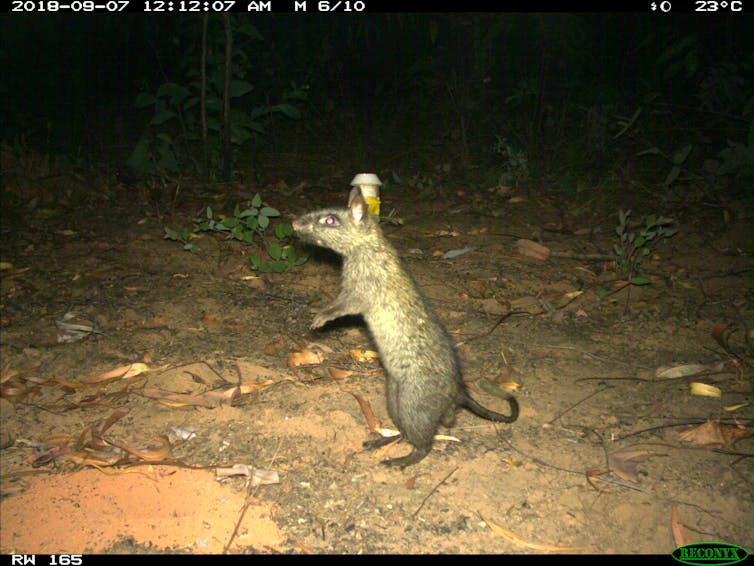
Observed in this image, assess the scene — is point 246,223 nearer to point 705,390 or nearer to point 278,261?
point 278,261

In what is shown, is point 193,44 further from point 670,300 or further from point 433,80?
point 670,300

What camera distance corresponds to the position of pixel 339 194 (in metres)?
7.18

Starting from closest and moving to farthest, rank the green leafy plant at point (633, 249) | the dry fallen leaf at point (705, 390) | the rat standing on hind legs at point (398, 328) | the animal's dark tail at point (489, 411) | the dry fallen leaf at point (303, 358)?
the rat standing on hind legs at point (398, 328) → the animal's dark tail at point (489, 411) → the dry fallen leaf at point (705, 390) → the dry fallen leaf at point (303, 358) → the green leafy plant at point (633, 249)

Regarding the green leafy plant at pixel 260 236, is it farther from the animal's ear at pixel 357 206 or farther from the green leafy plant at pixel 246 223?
the animal's ear at pixel 357 206

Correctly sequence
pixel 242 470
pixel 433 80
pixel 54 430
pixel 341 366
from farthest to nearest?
pixel 433 80 < pixel 341 366 < pixel 54 430 < pixel 242 470

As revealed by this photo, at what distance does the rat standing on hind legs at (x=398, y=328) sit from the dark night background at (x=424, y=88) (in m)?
4.10

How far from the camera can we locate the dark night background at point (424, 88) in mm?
7914

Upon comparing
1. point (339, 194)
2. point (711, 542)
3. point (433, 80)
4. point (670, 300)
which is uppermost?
point (433, 80)

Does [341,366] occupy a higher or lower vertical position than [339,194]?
lower

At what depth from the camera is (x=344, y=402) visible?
3582 mm

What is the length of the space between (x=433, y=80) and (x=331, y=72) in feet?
6.10

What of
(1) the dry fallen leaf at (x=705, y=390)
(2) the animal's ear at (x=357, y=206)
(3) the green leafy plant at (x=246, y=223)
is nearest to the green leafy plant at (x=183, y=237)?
(3) the green leafy plant at (x=246, y=223)

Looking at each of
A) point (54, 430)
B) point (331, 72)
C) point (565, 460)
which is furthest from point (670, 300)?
point (331, 72)

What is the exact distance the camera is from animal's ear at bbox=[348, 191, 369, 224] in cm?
365
